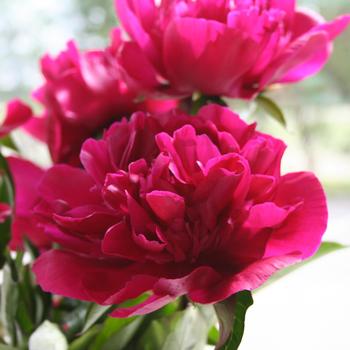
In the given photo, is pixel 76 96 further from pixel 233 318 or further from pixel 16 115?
pixel 233 318

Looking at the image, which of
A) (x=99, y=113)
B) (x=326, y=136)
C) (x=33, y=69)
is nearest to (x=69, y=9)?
(x=33, y=69)

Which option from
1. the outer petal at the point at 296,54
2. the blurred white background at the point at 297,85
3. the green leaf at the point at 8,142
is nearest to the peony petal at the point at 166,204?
the outer petal at the point at 296,54

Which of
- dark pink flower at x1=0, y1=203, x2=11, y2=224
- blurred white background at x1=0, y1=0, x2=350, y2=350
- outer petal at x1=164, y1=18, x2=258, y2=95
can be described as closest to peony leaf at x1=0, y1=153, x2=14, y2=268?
dark pink flower at x1=0, y1=203, x2=11, y2=224

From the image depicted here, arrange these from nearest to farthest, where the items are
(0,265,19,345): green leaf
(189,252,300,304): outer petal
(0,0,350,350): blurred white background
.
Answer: (189,252,300,304): outer petal < (0,265,19,345): green leaf < (0,0,350,350): blurred white background

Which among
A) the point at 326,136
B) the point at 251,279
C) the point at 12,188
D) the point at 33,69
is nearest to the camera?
the point at 251,279

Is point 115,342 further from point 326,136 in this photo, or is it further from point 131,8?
point 326,136

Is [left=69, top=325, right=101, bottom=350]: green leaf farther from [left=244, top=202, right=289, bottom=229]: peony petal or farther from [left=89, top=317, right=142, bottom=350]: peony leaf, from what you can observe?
[left=244, top=202, right=289, bottom=229]: peony petal
